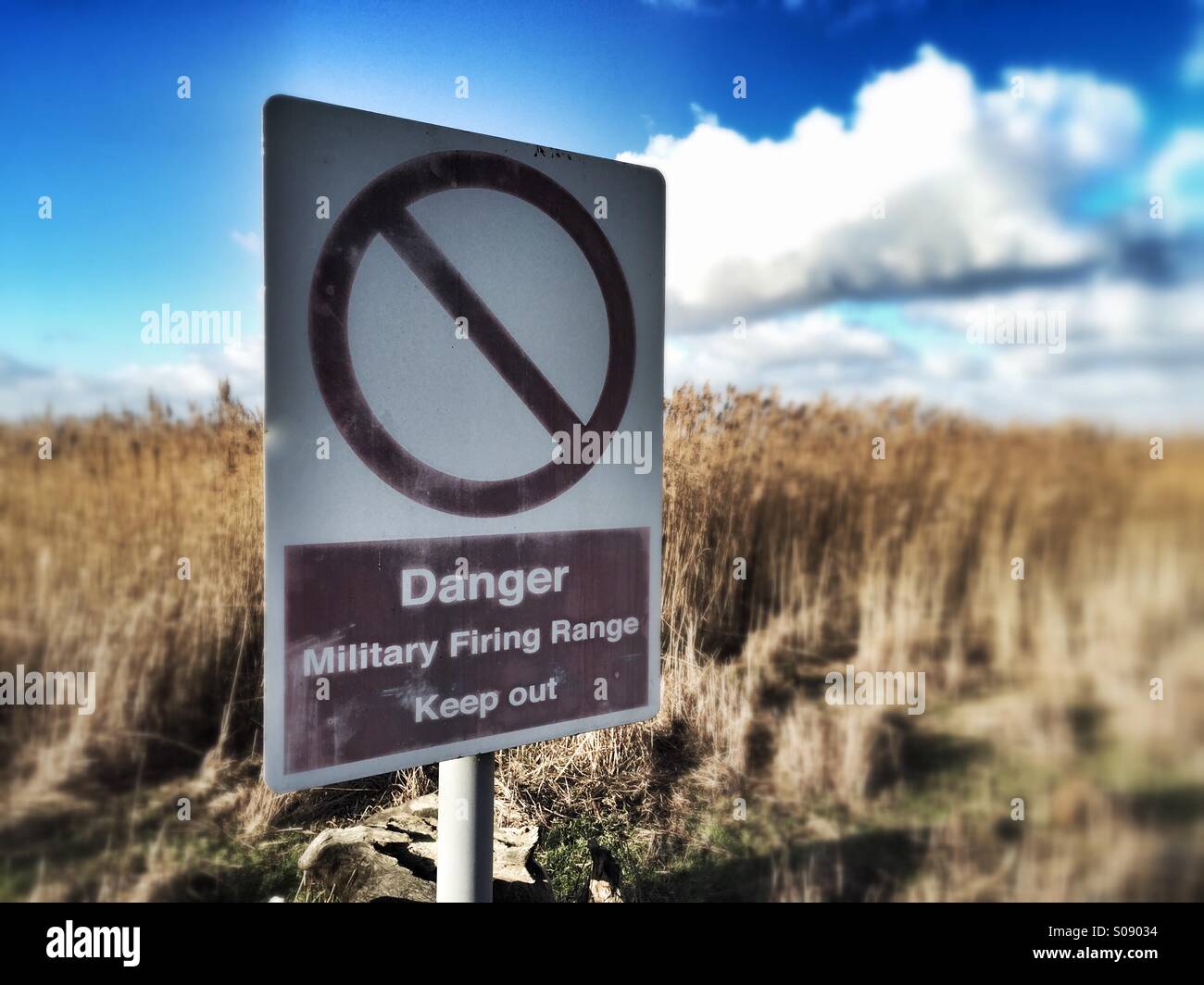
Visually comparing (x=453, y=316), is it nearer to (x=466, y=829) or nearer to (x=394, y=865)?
(x=466, y=829)

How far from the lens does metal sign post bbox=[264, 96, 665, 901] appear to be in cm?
178

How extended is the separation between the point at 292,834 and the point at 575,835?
3.77 feet

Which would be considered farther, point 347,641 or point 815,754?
point 815,754

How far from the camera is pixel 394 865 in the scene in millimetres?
3285

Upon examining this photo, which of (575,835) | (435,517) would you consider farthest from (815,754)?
(435,517)

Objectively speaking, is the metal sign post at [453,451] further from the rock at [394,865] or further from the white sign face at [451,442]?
the rock at [394,865]

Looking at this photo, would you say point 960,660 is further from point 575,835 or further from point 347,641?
point 347,641

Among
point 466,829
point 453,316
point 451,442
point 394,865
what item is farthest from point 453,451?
point 394,865

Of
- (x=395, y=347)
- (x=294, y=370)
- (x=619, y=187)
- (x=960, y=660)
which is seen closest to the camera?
(x=294, y=370)

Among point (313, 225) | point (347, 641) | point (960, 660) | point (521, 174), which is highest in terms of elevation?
point (521, 174)

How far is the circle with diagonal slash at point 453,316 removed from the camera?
1815 millimetres

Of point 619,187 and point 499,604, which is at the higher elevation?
point 619,187

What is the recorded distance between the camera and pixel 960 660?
12.0ft

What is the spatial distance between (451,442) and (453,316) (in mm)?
280
